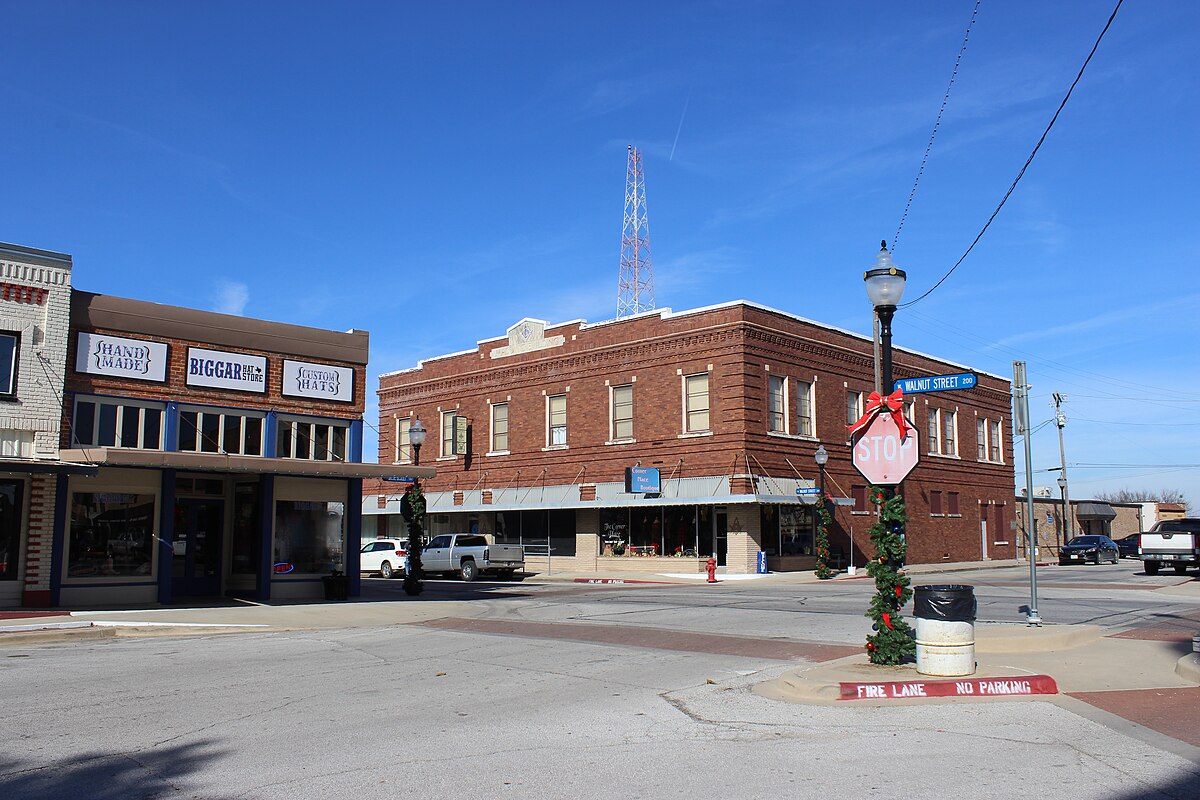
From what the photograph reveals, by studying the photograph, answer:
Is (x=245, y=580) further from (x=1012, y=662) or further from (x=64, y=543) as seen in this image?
(x=1012, y=662)

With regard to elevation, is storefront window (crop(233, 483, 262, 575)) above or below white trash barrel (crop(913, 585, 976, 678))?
above

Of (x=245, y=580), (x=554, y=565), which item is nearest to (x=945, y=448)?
(x=554, y=565)

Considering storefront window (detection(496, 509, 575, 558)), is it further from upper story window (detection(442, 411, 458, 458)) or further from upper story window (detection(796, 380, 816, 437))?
upper story window (detection(796, 380, 816, 437))

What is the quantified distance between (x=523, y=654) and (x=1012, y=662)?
6.53 m

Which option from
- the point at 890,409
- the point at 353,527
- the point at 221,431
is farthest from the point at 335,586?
the point at 890,409

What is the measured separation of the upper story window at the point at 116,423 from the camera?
69.1 ft

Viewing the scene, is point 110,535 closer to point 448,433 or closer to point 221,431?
point 221,431

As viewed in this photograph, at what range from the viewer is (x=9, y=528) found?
1984cm

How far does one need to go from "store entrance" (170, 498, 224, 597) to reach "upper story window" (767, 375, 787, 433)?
70.4 ft

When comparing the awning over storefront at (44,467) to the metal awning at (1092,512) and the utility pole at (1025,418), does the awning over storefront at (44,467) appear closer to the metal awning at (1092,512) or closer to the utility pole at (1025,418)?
the utility pole at (1025,418)

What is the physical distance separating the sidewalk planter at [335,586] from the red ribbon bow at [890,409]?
54.5 ft

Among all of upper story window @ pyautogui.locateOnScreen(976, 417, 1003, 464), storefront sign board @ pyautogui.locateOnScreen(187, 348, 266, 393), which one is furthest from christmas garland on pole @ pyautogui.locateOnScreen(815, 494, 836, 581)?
storefront sign board @ pyautogui.locateOnScreen(187, 348, 266, 393)

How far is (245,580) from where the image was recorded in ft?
80.6

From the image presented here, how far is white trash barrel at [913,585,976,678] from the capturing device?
10.3m
